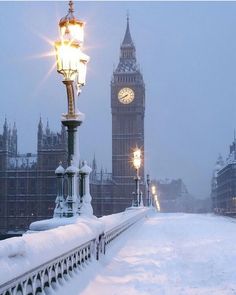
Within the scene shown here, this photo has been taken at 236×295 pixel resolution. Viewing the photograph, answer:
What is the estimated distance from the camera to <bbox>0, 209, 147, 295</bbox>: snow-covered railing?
4.39 meters

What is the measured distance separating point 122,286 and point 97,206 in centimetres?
10786

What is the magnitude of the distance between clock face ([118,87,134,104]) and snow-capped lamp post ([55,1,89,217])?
123965 mm

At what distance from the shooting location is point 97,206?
116 metres

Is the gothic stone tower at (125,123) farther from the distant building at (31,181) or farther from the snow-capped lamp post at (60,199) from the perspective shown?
the snow-capped lamp post at (60,199)

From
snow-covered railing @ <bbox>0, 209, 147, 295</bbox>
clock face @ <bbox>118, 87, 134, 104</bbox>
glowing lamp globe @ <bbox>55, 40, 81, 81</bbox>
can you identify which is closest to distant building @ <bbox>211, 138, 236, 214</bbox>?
clock face @ <bbox>118, 87, 134, 104</bbox>

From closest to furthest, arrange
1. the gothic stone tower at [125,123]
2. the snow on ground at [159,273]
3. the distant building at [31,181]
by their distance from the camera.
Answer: the snow on ground at [159,273], the distant building at [31,181], the gothic stone tower at [125,123]

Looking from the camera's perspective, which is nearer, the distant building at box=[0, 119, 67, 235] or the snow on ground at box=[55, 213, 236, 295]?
the snow on ground at box=[55, 213, 236, 295]

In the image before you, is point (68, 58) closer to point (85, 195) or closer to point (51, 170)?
point (85, 195)

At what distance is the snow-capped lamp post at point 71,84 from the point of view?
34.8 ft

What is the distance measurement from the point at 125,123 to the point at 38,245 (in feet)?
421

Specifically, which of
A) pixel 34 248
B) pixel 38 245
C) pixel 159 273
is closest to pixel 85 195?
pixel 159 273

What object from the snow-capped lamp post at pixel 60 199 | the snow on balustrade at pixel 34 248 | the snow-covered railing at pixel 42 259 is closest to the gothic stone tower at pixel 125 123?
the snow-capped lamp post at pixel 60 199

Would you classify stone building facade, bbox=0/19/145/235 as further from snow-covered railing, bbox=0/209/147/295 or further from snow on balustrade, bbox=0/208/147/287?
snow-covered railing, bbox=0/209/147/295

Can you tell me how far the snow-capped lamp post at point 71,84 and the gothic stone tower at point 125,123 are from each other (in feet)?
364
